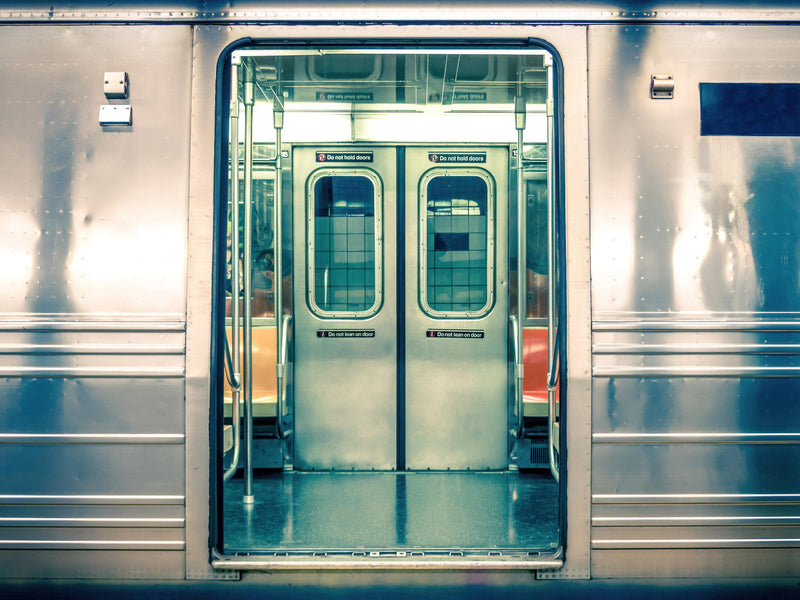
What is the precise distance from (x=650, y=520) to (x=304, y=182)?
317 centimetres

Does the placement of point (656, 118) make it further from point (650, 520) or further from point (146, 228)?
point (146, 228)

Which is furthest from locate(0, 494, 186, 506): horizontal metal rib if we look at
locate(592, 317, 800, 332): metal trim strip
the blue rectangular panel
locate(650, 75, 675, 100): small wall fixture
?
the blue rectangular panel

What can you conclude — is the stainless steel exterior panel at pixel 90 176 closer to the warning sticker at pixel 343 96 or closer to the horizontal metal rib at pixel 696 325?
the warning sticker at pixel 343 96

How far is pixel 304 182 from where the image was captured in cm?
455

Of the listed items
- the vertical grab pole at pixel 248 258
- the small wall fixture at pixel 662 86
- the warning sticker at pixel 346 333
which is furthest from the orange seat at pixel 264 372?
the small wall fixture at pixel 662 86

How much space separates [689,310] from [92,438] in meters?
2.54

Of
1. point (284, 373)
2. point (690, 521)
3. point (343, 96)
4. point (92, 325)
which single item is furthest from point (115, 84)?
point (690, 521)

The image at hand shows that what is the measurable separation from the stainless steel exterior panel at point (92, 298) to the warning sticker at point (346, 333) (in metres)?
2.00

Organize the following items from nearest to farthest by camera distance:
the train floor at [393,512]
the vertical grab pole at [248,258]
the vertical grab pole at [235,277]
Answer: the vertical grab pole at [235,277] → the train floor at [393,512] → the vertical grab pole at [248,258]

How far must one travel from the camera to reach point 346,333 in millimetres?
4562

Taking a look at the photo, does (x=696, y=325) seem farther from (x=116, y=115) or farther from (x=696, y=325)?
(x=116, y=115)

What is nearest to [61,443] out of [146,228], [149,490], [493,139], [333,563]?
[149,490]

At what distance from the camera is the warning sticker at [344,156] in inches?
179

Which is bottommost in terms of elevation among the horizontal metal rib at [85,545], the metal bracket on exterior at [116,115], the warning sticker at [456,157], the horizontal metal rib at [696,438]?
the horizontal metal rib at [85,545]
